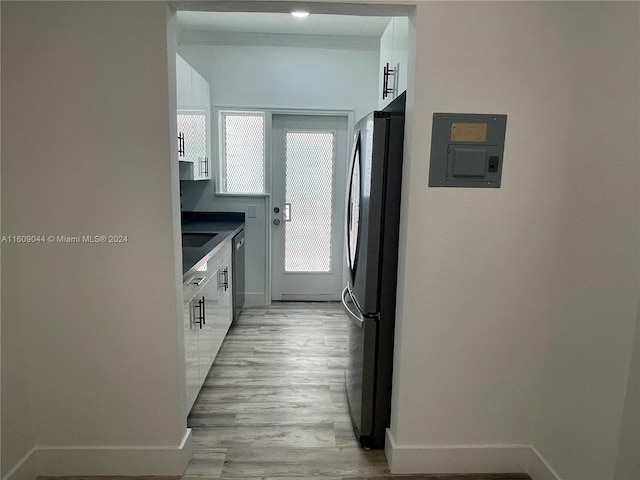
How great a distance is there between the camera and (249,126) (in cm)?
412

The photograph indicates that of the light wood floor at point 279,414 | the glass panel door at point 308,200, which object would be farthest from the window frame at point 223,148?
the light wood floor at point 279,414

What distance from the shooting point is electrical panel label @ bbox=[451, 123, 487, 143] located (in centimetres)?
167

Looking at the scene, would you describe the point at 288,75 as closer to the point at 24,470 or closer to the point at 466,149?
the point at 466,149

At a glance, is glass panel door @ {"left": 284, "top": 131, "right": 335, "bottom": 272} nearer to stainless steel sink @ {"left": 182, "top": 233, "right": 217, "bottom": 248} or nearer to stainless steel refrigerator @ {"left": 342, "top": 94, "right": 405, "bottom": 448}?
stainless steel sink @ {"left": 182, "top": 233, "right": 217, "bottom": 248}

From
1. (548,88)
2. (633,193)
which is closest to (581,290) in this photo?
(633,193)

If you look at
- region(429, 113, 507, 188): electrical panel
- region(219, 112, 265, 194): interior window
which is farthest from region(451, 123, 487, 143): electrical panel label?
region(219, 112, 265, 194): interior window

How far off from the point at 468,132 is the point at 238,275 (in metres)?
2.66

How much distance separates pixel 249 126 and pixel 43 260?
2.77 m

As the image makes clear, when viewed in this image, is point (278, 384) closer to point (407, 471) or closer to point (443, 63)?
point (407, 471)

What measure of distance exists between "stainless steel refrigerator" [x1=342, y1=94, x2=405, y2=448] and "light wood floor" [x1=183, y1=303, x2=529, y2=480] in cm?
18

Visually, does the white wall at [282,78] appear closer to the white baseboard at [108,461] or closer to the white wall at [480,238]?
the white wall at [480,238]

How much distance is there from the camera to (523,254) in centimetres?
177

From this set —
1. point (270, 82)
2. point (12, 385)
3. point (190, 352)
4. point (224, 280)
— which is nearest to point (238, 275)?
point (224, 280)

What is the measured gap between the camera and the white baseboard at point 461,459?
189 centimetres
